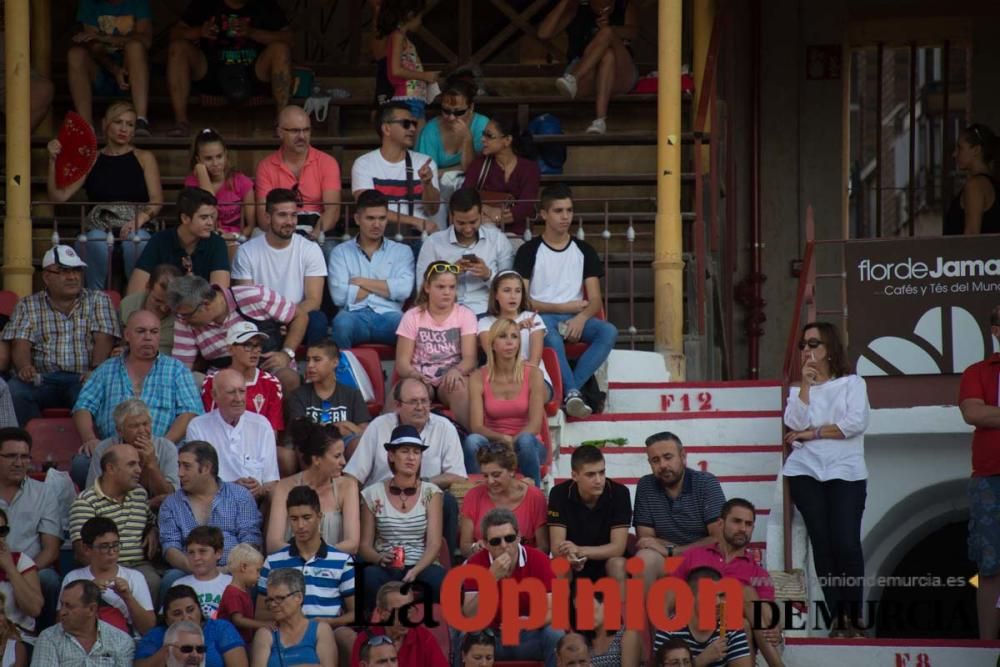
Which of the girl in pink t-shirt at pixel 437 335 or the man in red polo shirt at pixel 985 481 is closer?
the man in red polo shirt at pixel 985 481

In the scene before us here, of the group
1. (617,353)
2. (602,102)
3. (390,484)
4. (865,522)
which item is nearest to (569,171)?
(602,102)

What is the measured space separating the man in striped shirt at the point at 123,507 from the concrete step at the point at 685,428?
2.59 m

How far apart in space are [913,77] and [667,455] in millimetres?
7318

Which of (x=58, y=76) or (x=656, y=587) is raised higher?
(x=58, y=76)

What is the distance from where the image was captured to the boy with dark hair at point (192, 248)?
41.5 feet

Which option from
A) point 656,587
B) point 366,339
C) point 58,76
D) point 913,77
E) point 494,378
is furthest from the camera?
point 913,77

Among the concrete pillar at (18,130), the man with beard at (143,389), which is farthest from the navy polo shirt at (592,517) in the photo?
the concrete pillar at (18,130)

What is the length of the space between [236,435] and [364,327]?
62.3 inches

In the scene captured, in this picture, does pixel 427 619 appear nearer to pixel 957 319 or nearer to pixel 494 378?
pixel 494 378

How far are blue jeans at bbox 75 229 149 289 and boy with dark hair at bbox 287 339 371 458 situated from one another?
6.89ft

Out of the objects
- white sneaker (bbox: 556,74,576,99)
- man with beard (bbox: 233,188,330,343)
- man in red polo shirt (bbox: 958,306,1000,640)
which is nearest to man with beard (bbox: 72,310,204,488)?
man with beard (bbox: 233,188,330,343)

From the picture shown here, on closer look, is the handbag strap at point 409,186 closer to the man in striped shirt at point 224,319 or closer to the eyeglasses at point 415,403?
the man in striped shirt at point 224,319

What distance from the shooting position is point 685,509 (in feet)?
34.6

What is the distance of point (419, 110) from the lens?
48.4ft
